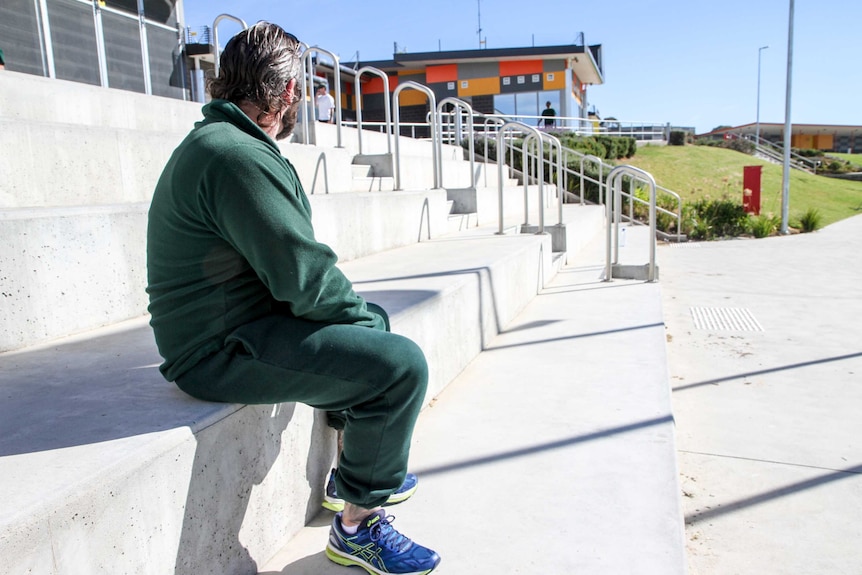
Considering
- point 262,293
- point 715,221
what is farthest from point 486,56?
point 262,293

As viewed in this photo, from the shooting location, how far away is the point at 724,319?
5883mm

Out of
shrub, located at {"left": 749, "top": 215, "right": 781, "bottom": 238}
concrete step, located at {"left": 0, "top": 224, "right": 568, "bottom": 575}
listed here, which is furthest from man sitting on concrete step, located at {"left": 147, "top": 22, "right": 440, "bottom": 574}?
shrub, located at {"left": 749, "top": 215, "right": 781, "bottom": 238}

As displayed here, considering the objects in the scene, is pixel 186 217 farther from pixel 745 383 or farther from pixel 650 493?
pixel 745 383

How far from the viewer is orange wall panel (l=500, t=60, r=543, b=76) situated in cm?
3142

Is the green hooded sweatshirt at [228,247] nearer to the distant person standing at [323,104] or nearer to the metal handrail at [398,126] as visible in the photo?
the metal handrail at [398,126]

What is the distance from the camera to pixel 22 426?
4.98ft

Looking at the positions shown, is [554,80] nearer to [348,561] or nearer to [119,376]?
[119,376]

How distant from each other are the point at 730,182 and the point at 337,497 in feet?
75.6

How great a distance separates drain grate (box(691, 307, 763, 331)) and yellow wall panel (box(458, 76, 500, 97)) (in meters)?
27.5

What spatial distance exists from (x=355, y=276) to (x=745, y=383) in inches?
97.4

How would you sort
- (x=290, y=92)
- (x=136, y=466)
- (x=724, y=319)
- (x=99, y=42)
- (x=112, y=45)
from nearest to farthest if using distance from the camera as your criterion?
(x=136, y=466)
(x=290, y=92)
(x=724, y=319)
(x=99, y=42)
(x=112, y=45)

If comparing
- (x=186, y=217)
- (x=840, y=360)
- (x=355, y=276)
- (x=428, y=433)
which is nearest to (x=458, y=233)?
(x=355, y=276)

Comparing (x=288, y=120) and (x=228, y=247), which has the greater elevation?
(x=288, y=120)

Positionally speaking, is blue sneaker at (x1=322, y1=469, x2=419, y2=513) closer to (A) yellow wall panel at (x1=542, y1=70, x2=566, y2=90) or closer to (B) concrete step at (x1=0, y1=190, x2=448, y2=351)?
(B) concrete step at (x1=0, y1=190, x2=448, y2=351)
